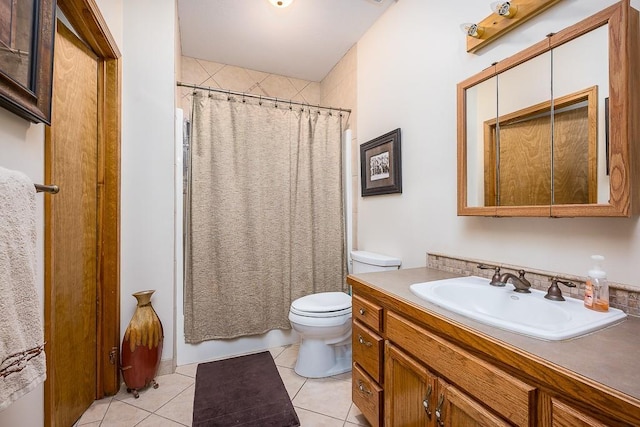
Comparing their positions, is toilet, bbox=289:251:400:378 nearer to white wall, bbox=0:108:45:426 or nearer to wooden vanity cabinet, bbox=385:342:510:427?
wooden vanity cabinet, bbox=385:342:510:427

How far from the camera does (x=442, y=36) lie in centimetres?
156

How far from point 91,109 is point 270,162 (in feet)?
3.61

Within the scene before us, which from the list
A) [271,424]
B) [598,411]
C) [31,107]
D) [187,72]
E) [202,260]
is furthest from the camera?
[187,72]

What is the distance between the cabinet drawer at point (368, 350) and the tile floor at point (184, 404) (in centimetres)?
36

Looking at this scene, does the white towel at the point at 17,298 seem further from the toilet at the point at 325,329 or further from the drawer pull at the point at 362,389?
the toilet at the point at 325,329

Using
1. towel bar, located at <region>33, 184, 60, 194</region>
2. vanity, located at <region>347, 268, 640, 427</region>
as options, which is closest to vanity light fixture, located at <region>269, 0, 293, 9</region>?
towel bar, located at <region>33, 184, 60, 194</region>

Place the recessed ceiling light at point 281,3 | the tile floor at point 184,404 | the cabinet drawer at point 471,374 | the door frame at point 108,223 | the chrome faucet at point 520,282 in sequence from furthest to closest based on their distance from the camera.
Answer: the recessed ceiling light at point 281,3, the door frame at point 108,223, the tile floor at point 184,404, the chrome faucet at point 520,282, the cabinet drawer at point 471,374

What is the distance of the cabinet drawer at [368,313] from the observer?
47.6 inches

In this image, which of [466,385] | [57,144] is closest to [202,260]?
[57,144]

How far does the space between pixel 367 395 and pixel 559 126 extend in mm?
1347

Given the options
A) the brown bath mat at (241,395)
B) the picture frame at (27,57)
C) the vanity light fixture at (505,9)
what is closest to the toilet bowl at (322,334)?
the brown bath mat at (241,395)

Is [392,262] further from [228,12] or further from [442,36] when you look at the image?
[228,12]

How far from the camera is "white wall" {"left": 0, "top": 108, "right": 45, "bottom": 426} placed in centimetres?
84

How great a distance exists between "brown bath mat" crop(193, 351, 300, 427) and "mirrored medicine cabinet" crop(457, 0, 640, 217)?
1.41 meters
